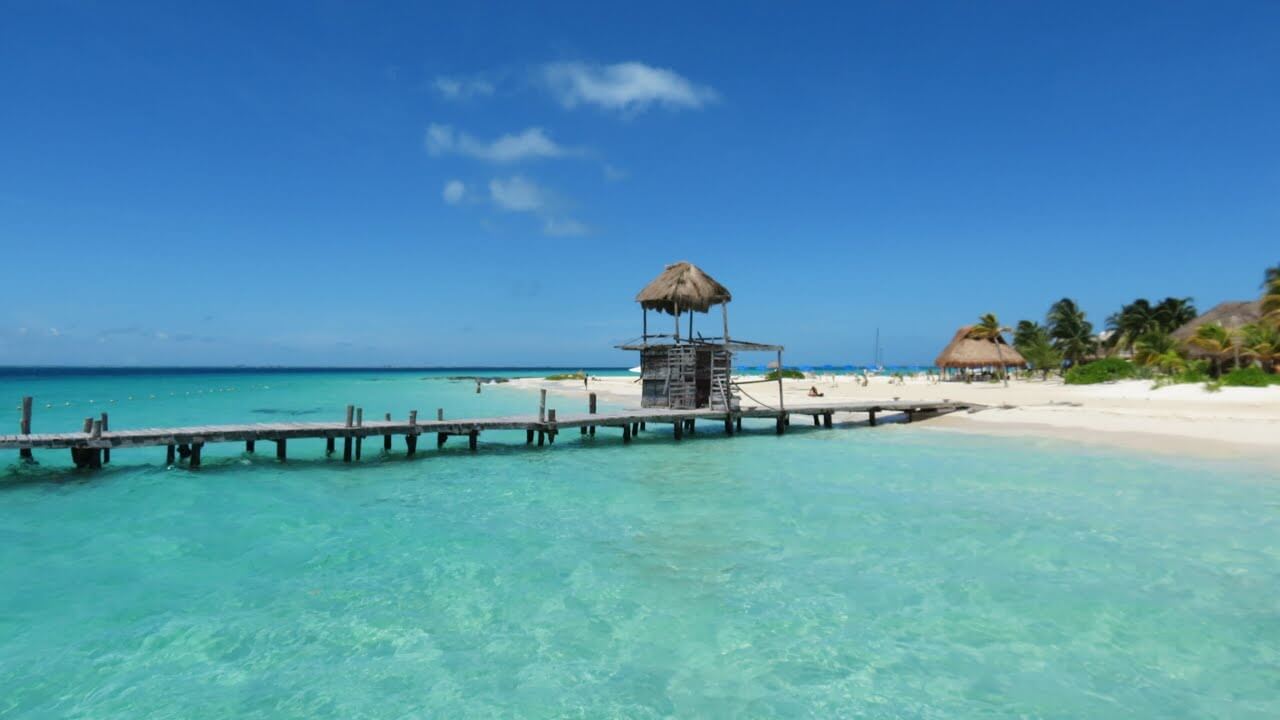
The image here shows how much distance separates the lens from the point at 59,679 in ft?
21.0

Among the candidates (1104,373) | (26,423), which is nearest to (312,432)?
(26,423)

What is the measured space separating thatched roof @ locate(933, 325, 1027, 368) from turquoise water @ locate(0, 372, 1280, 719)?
124ft

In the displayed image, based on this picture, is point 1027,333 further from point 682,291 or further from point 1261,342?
point 682,291

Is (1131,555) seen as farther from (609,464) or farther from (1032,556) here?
(609,464)

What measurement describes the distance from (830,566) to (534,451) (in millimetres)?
13219

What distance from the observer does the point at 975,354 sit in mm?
51719

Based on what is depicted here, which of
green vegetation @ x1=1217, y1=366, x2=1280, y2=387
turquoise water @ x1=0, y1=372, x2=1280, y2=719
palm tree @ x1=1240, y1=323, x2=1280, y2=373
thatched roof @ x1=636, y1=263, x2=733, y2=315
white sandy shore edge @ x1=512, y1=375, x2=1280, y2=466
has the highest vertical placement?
thatched roof @ x1=636, y1=263, x2=733, y2=315

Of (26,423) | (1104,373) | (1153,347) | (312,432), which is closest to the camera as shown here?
(26,423)

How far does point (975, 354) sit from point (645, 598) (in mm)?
50503

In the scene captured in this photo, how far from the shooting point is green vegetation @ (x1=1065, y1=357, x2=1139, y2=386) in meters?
40.7

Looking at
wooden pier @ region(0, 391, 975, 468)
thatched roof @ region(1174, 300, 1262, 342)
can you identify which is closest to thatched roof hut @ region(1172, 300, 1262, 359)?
thatched roof @ region(1174, 300, 1262, 342)

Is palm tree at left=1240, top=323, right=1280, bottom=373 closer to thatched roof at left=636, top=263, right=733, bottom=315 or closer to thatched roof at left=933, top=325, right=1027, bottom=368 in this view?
thatched roof at left=933, top=325, right=1027, bottom=368

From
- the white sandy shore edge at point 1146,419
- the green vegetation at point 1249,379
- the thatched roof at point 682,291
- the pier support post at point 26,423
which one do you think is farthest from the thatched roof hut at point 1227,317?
the pier support post at point 26,423

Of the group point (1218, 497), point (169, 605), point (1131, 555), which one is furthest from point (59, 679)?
point (1218, 497)
